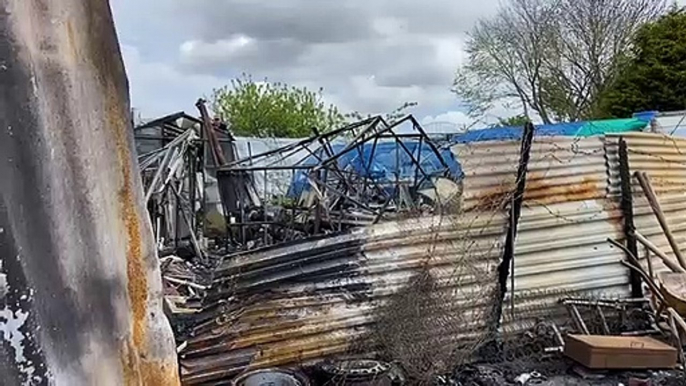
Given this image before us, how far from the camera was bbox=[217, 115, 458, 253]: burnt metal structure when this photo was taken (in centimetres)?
625

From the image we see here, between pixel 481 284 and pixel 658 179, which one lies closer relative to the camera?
pixel 481 284

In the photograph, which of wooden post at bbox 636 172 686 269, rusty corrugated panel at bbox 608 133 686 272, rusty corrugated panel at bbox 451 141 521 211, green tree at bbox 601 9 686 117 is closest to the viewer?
rusty corrugated panel at bbox 451 141 521 211

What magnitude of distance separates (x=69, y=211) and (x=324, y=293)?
356 centimetres

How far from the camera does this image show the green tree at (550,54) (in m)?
20.5

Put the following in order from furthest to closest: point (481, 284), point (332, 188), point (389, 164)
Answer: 1. point (389, 164)
2. point (332, 188)
3. point (481, 284)

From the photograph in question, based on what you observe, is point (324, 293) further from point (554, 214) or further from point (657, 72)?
point (657, 72)

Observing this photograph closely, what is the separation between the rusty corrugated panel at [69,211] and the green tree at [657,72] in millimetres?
16249

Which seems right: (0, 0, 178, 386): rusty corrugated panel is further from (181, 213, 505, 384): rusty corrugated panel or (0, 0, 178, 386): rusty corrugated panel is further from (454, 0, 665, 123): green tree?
(454, 0, 665, 123): green tree

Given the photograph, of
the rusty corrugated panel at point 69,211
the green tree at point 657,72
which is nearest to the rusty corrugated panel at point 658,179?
the rusty corrugated panel at point 69,211

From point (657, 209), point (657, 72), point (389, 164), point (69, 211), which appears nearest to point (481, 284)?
point (657, 209)

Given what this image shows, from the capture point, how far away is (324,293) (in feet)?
14.0

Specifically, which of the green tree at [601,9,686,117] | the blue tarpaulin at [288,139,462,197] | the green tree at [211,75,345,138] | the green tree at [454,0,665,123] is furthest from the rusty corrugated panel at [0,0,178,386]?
the green tree at [211,75,345,138]

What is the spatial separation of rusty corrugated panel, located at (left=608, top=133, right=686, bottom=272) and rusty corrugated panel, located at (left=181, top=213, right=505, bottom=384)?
166 centimetres

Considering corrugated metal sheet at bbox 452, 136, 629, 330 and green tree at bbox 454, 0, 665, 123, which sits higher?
green tree at bbox 454, 0, 665, 123
